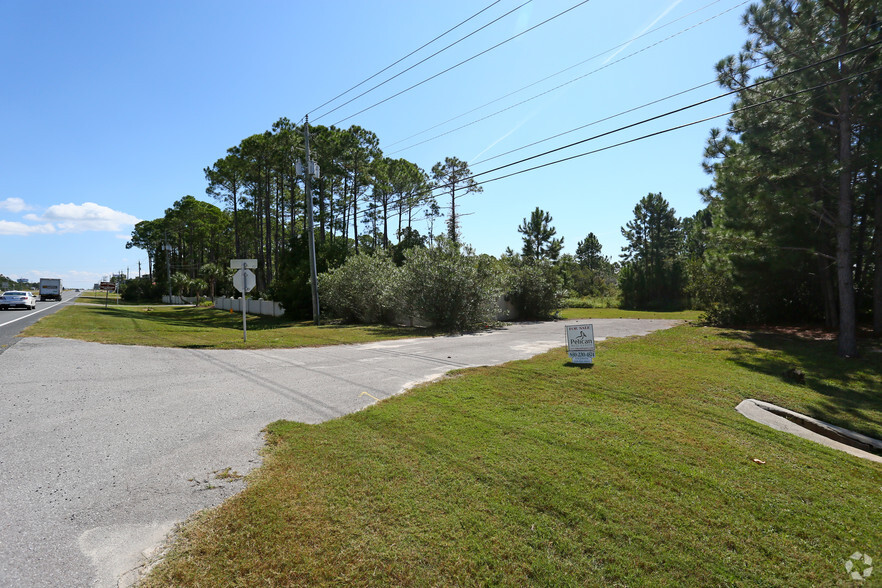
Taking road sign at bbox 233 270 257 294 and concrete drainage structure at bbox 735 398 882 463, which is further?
road sign at bbox 233 270 257 294

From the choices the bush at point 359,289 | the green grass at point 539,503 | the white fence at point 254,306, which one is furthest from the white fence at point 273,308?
the green grass at point 539,503

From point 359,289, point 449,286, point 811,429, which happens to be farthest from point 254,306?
point 811,429

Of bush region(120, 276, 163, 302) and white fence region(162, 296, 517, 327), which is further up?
bush region(120, 276, 163, 302)

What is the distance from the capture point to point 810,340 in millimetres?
13461

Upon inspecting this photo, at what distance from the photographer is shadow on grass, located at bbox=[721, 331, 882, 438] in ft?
20.1

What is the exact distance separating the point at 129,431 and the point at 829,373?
43.2 feet

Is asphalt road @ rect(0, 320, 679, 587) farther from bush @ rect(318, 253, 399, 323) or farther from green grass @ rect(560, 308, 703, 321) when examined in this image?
green grass @ rect(560, 308, 703, 321)

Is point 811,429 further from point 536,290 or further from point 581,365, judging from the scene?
point 536,290

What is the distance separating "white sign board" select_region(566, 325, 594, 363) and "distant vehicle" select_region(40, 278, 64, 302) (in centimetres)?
6119

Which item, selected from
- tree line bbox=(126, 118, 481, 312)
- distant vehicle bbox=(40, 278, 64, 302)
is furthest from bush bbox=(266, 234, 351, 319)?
distant vehicle bbox=(40, 278, 64, 302)

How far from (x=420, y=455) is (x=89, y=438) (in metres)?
3.65

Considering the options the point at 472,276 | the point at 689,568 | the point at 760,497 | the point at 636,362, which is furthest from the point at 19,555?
the point at 472,276

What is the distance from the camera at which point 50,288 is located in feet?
158

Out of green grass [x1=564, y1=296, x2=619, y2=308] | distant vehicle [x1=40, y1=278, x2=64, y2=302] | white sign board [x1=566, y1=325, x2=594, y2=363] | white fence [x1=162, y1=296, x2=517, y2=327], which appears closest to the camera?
white sign board [x1=566, y1=325, x2=594, y2=363]
